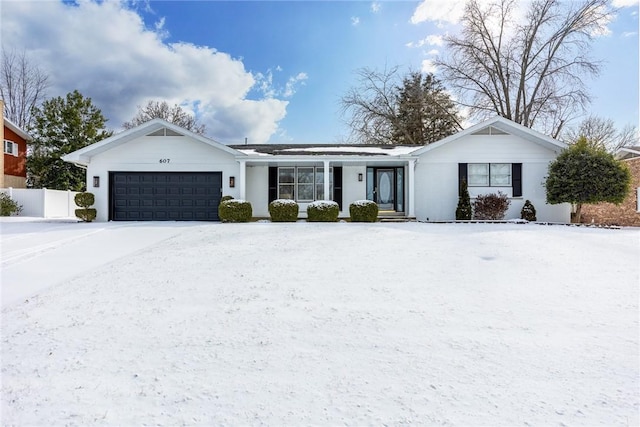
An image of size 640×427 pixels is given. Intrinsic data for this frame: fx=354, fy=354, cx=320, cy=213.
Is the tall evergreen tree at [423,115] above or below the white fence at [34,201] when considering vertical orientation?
above

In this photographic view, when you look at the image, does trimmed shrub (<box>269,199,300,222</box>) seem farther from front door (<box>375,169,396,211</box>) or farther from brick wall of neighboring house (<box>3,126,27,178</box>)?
brick wall of neighboring house (<box>3,126,27,178</box>)

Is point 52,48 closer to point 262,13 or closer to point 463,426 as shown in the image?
point 262,13

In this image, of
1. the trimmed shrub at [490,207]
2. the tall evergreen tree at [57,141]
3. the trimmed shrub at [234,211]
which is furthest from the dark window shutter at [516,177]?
the tall evergreen tree at [57,141]

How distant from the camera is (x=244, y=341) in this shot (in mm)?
3492

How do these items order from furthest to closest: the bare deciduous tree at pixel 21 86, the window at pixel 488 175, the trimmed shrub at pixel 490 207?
the bare deciduous tree at pixel 21 86, the window at pixel 488 175, the trimmed shrub at pixel 490 207

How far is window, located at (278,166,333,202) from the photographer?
51.9 ft

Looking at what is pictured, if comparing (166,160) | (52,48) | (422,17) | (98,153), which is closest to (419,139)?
(422,17)

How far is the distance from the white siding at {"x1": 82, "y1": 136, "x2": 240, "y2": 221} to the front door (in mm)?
6385

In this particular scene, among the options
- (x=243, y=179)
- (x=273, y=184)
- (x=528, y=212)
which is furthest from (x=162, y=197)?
(x=528, y=212)

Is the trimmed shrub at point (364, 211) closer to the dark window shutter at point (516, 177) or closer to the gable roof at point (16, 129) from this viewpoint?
the dark window shutter at point (516, 177)

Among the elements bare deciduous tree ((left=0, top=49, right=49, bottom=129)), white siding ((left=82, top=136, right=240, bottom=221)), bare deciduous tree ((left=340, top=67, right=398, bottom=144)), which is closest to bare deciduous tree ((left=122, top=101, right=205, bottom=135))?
bare deciduous tree ((left=0, top=49, right=49, bottom=129))

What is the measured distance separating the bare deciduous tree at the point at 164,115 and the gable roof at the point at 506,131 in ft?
80.8

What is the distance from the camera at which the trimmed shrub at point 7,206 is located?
17.8 meters

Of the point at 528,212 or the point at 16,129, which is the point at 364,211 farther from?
the point at 16,129
